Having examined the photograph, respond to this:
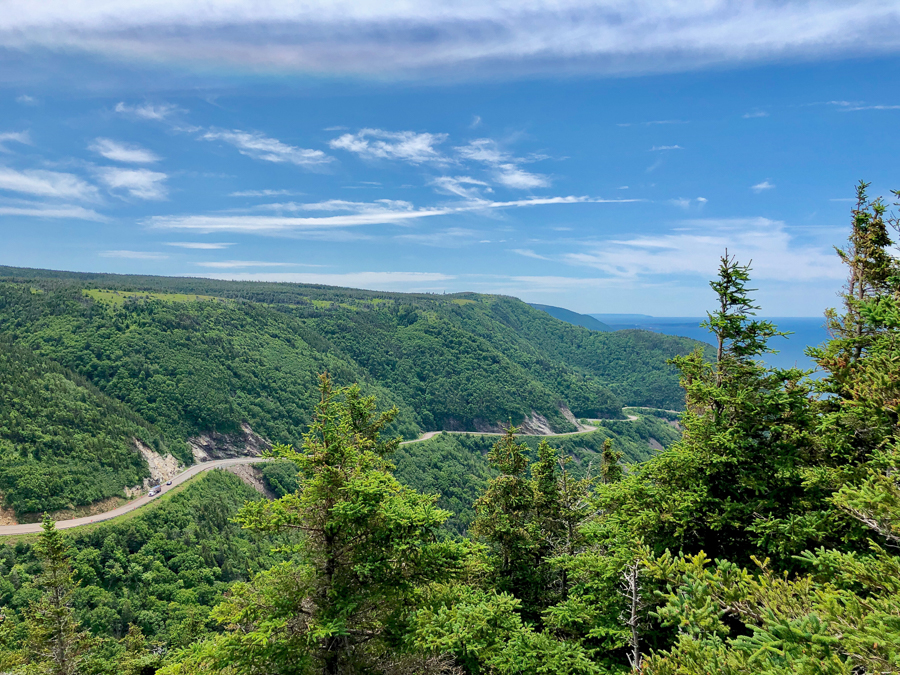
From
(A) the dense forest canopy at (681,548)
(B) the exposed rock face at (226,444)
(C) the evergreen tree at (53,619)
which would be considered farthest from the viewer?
(B) the exposed rock face at (226,444)

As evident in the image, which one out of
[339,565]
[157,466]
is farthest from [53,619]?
[157,466]

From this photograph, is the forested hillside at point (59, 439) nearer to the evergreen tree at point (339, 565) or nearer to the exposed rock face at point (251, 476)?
the exposed rock face at point (251, 476)

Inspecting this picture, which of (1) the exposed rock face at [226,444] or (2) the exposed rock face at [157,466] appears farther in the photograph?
(1) the exposed rock face at [226,444]

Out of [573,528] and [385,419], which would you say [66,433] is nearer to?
[385,419]

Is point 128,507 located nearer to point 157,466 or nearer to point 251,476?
point 157,466

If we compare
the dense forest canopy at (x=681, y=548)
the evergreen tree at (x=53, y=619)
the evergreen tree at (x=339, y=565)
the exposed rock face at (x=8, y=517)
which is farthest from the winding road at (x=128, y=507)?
the dense forest canopy at (x=681, y=548)

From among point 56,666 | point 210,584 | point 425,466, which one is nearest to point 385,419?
point 56,666

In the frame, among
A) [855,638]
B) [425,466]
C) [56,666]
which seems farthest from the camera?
[425,466]
